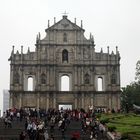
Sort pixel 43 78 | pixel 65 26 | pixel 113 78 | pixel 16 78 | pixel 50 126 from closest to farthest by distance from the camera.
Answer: pixel 50 126, pixel 16 78, pixel 113 78, pixel 43 78, pixel 65 26

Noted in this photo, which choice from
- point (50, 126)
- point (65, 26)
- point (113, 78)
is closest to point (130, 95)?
point (113, 78)

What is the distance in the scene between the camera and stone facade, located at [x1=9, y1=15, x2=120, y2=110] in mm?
69312

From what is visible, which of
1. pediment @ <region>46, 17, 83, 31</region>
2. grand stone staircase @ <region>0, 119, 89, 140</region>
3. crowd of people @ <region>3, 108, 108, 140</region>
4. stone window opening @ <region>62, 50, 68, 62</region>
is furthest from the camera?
pediment @ <region>46, 17, 83, 31</region>

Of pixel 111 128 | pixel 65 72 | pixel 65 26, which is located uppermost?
pixel 65 26

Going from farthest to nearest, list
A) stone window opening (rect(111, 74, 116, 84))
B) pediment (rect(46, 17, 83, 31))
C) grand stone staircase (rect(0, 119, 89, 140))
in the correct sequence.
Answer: pediment (rect(46, 17, 83, 31)) < stone window opening (rect(111, 74, 116, 84)) < grand stone staircase (rect(0, 119, 89, 140))

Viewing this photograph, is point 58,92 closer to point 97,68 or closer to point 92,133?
point 97,68

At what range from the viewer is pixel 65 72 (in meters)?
70.6

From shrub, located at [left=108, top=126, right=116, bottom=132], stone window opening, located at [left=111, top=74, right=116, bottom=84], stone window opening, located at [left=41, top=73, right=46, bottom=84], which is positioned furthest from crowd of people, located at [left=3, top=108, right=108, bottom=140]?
stone window opening, located at [left=111, top=74, right=116, bottom=84]

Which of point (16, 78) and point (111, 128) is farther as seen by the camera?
point (16, 78)

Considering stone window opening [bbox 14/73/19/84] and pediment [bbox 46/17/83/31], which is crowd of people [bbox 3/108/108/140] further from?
pediment [bbox 46/17/83/31]

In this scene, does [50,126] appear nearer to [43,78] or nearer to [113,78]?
[43,78]

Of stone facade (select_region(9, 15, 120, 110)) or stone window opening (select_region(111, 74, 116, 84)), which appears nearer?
stone facade (select_region(9, 15, 120, 110))

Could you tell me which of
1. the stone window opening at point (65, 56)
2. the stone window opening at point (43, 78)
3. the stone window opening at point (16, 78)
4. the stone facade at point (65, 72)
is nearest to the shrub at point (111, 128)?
the stone facade at point (65, 72)

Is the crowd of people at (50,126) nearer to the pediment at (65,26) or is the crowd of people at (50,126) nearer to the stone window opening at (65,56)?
the stone window opening at (65,56)
